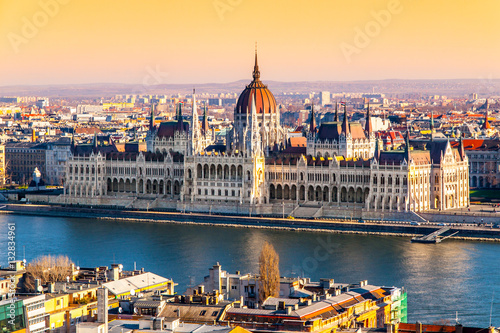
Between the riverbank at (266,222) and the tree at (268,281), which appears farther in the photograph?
the riverbank at (266,222)

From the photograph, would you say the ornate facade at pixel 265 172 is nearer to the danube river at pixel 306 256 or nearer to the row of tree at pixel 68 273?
the danube river at pixel 306 256

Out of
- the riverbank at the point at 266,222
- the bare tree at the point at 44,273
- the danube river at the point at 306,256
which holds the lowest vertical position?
the danube river at the point at 306,256

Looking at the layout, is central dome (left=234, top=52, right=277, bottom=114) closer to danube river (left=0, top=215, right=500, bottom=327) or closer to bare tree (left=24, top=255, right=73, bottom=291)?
danube river (left=0, top=215, right=500, bottom=327)

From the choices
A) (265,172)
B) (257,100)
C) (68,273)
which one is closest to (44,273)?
(68,273)

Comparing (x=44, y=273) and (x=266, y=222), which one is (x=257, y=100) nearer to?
(x=266, y=222)

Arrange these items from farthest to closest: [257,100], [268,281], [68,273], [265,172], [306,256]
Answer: [257,100], [265,172], [306,256], [68,273], [268,281]

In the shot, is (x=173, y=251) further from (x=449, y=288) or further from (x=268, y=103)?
(x=268, y=103)

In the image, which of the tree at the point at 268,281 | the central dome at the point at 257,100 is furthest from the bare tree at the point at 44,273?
the central dome at the point at 257,100
